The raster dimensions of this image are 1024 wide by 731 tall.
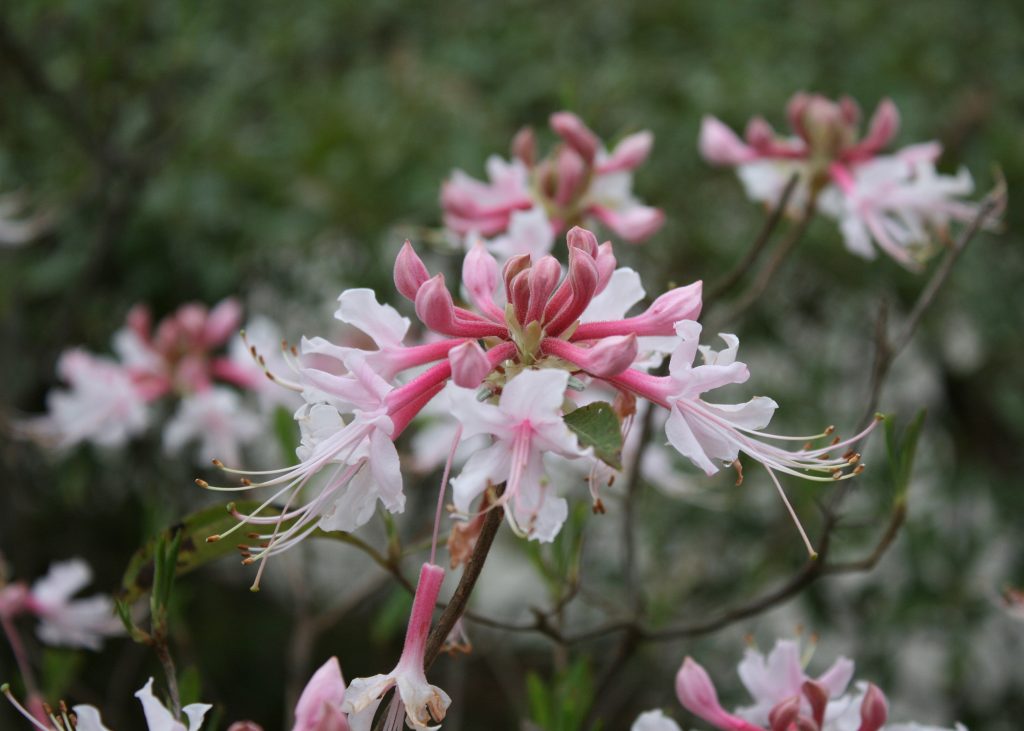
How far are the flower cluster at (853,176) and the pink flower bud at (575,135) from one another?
0.20 m

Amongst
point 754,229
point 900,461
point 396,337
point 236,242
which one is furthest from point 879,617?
point 396,337

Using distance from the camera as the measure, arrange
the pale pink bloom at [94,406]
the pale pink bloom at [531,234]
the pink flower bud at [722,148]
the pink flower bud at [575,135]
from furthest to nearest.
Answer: the pale pink bloom at [94,406]
the pink flower bud at [722,148]
the pink flower bud at [575,135]
the pale pink bloom at [531,234]

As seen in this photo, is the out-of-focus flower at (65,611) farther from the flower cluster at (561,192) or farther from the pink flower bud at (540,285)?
the pink flower bud at (540,285)

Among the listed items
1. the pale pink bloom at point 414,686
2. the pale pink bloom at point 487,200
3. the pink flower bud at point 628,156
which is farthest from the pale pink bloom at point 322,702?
the pink flower bud at point 628,156

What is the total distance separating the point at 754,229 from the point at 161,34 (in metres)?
1.33

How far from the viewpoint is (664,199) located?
1.96 metres

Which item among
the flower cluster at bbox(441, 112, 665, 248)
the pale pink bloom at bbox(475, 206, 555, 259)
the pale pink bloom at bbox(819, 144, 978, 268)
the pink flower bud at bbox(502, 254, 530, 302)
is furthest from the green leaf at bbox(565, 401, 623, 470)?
the pale pink bloom at bbox(819, 144, 978, 268)

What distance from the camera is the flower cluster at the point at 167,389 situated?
1.51 m

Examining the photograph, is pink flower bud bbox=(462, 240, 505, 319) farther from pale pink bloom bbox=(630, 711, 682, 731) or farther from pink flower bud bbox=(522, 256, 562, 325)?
pale pink bloom bbox=(630, 711, 682, 731)

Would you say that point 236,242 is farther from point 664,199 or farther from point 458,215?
point 458,215

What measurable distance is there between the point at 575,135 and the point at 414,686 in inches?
25.9

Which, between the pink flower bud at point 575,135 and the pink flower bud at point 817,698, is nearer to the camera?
the pink flower bud at point 817,698

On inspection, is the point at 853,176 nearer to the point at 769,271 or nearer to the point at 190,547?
the point at 769,271

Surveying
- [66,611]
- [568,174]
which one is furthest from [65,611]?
[568,174]
